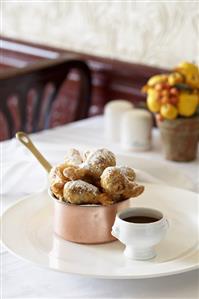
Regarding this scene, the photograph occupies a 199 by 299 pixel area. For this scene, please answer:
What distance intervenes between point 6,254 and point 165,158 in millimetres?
623

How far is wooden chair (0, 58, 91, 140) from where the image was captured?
6.76 feet

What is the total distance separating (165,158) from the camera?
5.47 ft

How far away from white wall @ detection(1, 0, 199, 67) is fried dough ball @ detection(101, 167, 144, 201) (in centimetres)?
96

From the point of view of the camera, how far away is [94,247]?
3.57ft

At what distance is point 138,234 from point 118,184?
0.08 metres

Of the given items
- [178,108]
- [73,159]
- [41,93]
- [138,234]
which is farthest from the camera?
[41,93]

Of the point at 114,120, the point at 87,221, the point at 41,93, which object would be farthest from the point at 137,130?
the point at 87,221

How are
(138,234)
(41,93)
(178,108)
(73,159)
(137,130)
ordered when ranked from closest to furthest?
(138,234) < (73,159) < (178,108) < (137,130) < (41,93)

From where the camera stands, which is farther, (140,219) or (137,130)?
(137,130)

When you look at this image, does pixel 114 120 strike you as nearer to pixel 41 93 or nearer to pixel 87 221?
pixel 41 93

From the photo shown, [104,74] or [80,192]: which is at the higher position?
[80,192]

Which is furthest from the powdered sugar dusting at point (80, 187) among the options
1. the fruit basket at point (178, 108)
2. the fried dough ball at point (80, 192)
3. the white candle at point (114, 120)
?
the white candle at point (114, 120)

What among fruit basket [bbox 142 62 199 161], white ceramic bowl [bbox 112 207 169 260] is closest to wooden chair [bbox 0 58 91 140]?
fruit basket [bbox 142 62 199 161]

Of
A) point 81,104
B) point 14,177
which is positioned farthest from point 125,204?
point 81,104
